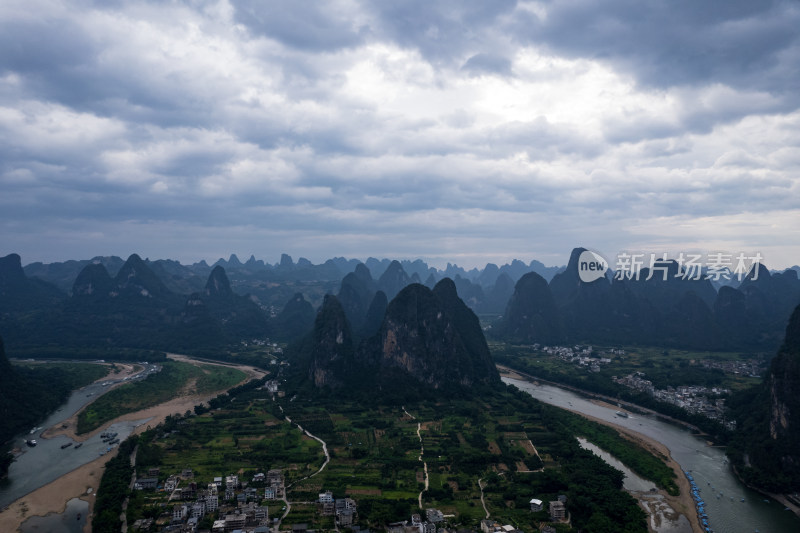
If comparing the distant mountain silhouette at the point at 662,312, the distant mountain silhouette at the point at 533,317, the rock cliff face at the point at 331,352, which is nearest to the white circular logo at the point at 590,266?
the distant mountain silhouette at the point at 662,312

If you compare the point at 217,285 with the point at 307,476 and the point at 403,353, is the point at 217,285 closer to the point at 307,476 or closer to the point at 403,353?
the point at 403,353

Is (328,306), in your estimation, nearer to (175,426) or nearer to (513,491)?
(175,426)

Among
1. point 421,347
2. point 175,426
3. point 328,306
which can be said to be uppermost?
point 328,306

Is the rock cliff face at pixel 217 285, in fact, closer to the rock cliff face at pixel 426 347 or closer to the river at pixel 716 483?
the rock cliff face at pixel 426 347

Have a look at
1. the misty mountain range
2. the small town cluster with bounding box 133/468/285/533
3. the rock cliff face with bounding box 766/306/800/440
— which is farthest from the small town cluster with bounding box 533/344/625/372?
the small town cluster with bounding box 133/468/285/533

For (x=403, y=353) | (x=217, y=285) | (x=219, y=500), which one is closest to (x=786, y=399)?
(x=403, y=353)

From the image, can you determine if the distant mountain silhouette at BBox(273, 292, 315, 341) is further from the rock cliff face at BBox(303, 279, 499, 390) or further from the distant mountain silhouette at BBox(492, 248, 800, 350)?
the distant mountain silhouette at BBox(492, 248, 800, 350)

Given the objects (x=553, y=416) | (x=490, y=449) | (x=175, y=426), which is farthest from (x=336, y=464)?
(x=553, y=416)
